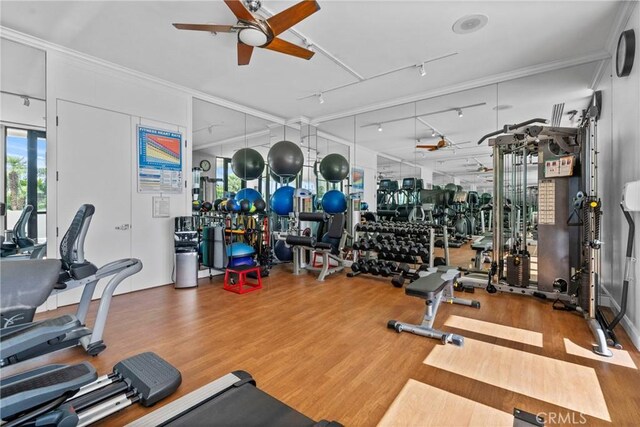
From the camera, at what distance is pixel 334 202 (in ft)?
18.9

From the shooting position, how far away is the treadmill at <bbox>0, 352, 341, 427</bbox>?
1333mm

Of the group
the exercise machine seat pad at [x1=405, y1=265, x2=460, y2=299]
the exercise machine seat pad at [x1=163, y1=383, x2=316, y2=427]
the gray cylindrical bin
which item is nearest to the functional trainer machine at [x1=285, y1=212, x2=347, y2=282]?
the gray cylindrical bin

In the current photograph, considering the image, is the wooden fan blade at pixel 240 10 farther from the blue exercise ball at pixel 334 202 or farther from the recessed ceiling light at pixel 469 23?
the blue exercise ball at pixel 334 202

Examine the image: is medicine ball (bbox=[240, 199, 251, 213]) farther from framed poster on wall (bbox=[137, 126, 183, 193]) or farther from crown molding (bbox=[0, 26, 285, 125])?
crown molding (bbox=[0, 26, 285, 125])

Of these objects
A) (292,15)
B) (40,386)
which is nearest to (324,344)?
(40,386)

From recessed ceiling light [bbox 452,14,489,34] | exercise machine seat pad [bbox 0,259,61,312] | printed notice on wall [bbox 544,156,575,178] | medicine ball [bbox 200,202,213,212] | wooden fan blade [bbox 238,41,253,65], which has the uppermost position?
recessed ceiling light [bbox 452,14,489,34]

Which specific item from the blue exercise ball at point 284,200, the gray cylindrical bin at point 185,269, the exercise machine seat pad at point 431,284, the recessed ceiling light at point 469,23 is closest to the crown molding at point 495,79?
the recessed ceiling light at point 469,23

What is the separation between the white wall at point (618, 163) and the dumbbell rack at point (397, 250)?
186cm

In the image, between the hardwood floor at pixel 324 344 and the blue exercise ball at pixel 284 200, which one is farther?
the blue exercise ball at pixel 284 200

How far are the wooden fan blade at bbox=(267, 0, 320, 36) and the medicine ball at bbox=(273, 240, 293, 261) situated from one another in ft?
13.0

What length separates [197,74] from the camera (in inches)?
173

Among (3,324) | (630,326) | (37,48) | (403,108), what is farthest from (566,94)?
(37,48)

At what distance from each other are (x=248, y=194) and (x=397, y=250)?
2.85m

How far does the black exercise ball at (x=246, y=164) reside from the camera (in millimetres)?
5633
